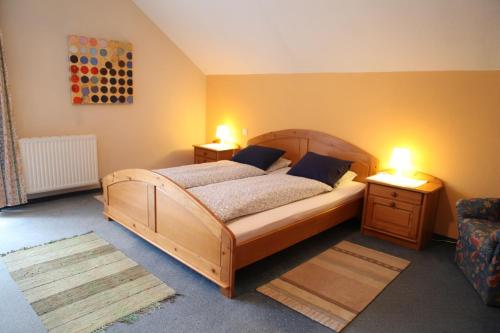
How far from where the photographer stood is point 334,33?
3516 millimetres

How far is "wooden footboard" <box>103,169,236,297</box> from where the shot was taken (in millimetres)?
2373

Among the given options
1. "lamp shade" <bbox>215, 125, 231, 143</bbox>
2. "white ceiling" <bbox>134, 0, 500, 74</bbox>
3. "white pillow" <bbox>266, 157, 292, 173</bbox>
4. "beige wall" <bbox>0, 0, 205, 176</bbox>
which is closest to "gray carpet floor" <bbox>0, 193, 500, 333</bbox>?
"white pillow" <bbox>266, 157, 292, 173</bbox>

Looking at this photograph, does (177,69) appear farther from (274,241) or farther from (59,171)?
(274,241)

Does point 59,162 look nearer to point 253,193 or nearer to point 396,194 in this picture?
point 253,193

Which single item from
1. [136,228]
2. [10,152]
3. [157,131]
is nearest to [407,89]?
[136,228]

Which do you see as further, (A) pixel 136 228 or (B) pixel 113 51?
(B) pixel 113 51

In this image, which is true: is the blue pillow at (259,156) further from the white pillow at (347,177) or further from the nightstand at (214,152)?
the white pillow at (347,177)

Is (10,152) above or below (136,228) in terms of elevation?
above

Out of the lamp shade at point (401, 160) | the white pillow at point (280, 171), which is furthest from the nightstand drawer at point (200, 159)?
the lamp shade at point (401, 160)

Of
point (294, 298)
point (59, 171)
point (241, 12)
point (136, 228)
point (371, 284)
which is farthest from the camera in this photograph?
point (59, 171)

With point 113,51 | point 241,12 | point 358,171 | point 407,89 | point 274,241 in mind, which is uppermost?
point 241,12

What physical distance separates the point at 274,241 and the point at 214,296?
588 millimetres

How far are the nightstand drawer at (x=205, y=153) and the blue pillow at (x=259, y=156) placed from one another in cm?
66

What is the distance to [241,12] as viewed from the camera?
3.85 m
